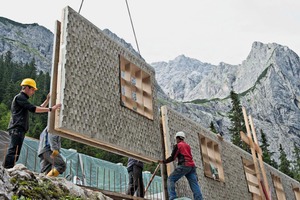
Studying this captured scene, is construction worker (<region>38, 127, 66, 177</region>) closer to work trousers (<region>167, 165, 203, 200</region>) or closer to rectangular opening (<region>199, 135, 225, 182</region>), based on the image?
work trousers (<region>167, 165, 203, 200</region>)

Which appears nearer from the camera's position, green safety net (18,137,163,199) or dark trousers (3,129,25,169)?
dark trousers (3,129,25,169)

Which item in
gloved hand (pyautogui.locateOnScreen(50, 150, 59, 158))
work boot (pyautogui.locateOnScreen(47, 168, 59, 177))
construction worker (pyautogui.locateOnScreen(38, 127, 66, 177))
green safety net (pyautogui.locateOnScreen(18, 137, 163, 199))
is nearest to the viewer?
work boot (pyautogui.locateOnScreen(47, 168, 59, 177))

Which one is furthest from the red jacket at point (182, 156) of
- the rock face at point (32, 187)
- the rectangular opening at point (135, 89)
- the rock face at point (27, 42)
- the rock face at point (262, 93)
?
the rock face at point (27, 42)

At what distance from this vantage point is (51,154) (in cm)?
632

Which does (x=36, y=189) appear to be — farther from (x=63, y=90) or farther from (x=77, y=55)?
(x=77, y=55)

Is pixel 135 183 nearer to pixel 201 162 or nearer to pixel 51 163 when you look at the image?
pixel 51 163

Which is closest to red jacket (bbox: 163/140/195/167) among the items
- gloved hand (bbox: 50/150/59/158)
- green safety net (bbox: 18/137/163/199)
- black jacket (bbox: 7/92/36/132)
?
gloved hand (bbox: 50/150/59/158)

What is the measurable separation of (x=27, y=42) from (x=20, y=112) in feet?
430

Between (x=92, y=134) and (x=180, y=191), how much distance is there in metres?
3.08

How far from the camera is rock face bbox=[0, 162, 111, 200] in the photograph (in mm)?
3548

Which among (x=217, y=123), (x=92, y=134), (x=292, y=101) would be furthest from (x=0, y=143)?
(x=292, y=101)

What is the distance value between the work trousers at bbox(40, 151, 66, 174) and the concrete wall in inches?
108

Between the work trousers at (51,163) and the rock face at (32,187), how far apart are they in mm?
1523

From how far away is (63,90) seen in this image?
567 cm
